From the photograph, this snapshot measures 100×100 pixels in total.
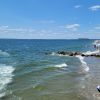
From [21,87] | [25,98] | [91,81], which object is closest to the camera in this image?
[25,98]

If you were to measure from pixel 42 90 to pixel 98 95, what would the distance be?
19.9 ft

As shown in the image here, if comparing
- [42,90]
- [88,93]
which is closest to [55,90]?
[42,90]

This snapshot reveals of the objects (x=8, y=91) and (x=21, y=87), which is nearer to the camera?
(x=8, y=91)

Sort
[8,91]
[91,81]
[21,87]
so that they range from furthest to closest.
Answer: [91,81] → [21,87] → [8,91]

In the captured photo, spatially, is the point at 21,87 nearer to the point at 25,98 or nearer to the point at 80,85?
the point at 25,98

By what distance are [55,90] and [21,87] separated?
155 inches

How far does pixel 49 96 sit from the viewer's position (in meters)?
22.8

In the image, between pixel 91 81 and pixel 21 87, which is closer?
pixel 21 87

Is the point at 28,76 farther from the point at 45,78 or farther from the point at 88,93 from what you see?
the point at 88,93

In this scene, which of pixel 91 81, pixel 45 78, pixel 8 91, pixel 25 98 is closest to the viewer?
pixel 25 98

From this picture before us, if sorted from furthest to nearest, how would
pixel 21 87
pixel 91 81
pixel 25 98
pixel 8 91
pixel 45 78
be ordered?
pixel 45 78 → pixel 91 81 → pixel 21 87 → pixel 8 91 → pixel 25 98

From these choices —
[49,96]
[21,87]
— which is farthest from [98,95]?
[21,87]

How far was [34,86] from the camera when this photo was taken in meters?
26.8

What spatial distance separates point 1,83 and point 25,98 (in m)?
6.37
